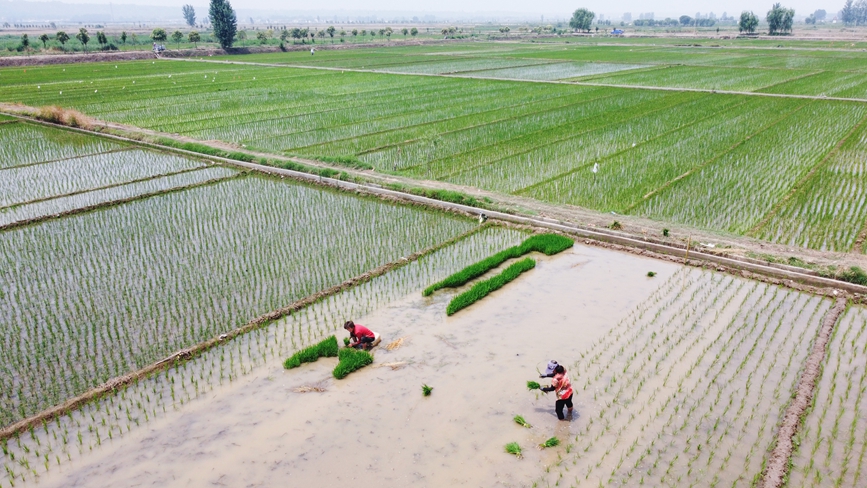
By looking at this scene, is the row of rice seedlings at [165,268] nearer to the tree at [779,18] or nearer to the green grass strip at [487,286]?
the green grass strip at [487,286]

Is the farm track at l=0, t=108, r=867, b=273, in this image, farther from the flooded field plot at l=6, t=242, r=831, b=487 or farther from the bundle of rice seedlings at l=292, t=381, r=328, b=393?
the bundle of rice seedlings at l=292, t=381, r=328, b=393

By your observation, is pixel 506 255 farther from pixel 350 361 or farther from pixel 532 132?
pixel 532 132

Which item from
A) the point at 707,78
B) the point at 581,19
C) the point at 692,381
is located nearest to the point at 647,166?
the point at 692,381

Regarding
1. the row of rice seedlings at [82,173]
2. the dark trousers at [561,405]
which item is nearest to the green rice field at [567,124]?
the row of rice seedlings at [82,173]

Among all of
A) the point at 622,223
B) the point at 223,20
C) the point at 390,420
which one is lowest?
the point at 390,420

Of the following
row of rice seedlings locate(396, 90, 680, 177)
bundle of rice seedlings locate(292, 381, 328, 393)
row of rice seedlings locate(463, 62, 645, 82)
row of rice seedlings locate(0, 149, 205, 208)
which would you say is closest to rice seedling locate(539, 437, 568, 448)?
bundle of rice seedlings locate(292, 381, 328, 393)

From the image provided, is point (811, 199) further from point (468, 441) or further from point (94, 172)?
point (94, 172)
